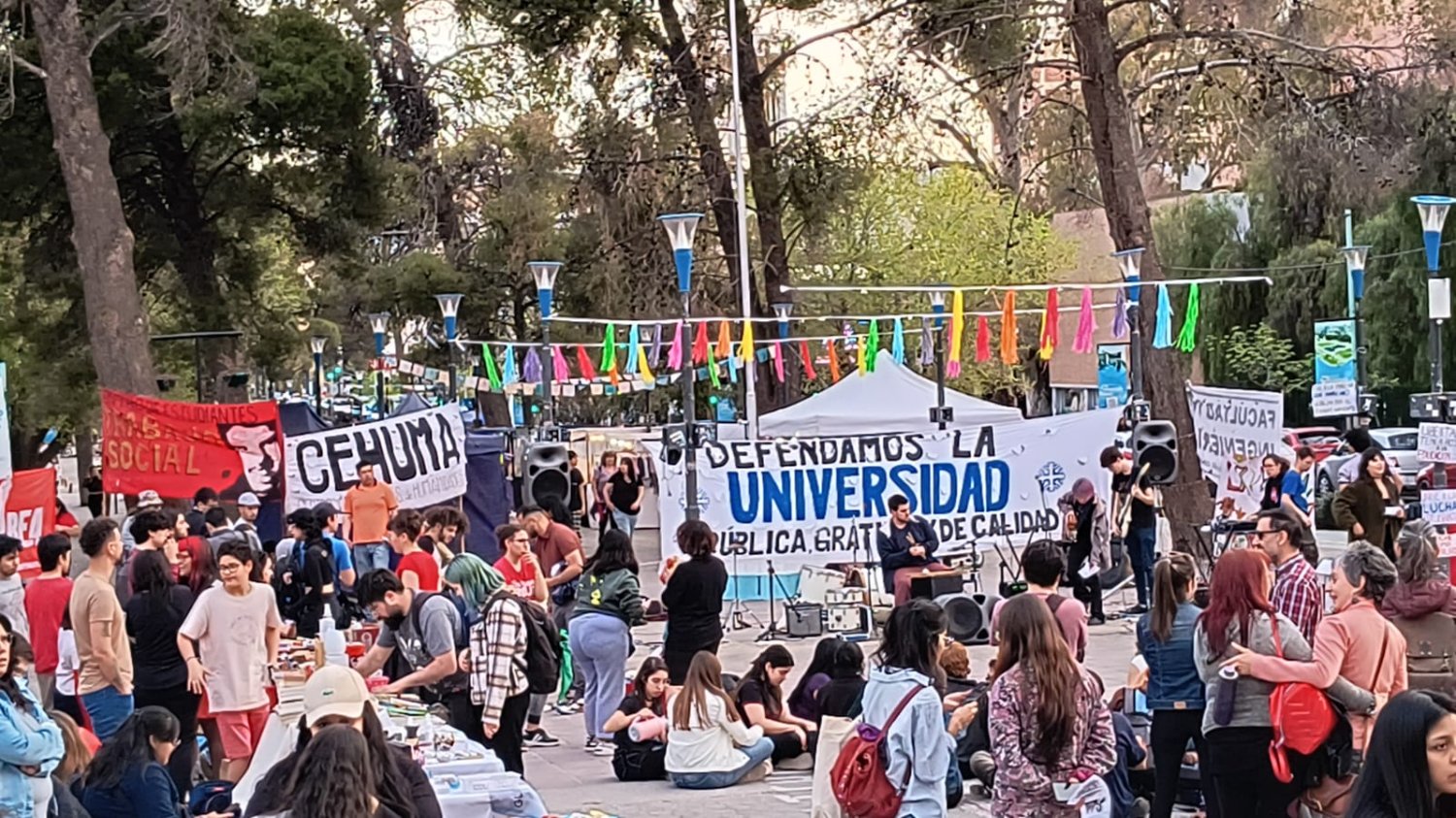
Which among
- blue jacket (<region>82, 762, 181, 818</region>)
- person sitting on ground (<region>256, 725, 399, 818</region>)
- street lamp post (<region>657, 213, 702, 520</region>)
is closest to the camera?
person sitting on ground (<region>256, 725, 399, 818</region>)

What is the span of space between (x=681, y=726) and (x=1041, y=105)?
13.6 meters

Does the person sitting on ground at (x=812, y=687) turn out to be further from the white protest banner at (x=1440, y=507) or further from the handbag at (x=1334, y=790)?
the white protest banner at (x=1440, y=507)

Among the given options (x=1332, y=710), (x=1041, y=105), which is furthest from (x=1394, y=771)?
(x=1041, y=105)

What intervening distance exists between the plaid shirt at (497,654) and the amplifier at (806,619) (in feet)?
28.6

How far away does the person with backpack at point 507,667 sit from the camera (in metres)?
9.44

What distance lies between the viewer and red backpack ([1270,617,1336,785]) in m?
7.19

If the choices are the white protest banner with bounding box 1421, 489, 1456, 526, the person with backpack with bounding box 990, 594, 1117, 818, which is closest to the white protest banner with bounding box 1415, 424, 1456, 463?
the white protest banner with bounding box 1421, 489, 1456, 526

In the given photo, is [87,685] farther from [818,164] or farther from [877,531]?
[818,164]

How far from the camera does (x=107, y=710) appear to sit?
9.89 metres

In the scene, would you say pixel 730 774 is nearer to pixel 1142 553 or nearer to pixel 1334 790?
pixel 1334 790

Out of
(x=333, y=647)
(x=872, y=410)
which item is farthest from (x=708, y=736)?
(x=872, y=410)

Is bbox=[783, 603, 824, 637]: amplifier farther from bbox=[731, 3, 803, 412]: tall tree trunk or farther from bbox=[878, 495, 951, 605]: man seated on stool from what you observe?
bbox=[731, 3, 803, 412]: tall tree trunk

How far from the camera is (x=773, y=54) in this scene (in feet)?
106

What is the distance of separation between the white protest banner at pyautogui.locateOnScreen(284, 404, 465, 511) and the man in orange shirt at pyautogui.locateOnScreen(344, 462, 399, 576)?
80cm
